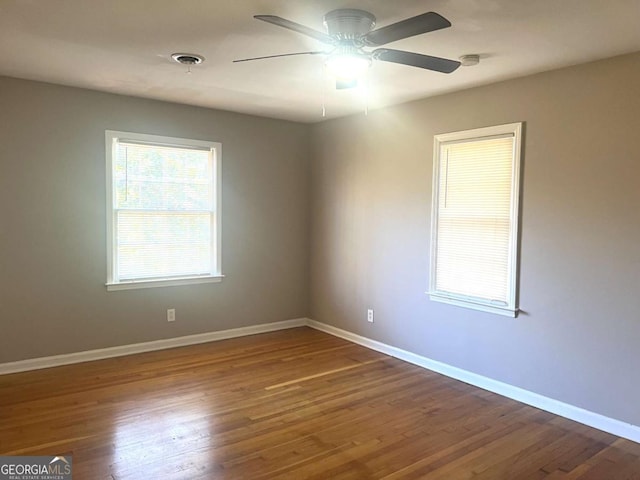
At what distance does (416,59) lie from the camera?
2471 millimetres

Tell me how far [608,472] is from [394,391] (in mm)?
1491

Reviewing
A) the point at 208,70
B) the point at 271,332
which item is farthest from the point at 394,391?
the point at 208,70

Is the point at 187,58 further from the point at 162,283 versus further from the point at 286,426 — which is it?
the point at 286,426

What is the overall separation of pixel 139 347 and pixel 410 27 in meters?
3.83

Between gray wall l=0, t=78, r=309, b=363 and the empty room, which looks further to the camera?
gray wall l=0, t=78, r=309, b=363

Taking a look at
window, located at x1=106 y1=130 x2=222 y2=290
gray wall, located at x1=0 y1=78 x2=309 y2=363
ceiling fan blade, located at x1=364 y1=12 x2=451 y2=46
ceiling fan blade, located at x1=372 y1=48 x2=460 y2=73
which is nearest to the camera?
ceiling fan blade, located at x1=364 y1=12 x2=451 y2=46

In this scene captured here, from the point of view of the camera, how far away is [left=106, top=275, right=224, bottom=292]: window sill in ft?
14.3

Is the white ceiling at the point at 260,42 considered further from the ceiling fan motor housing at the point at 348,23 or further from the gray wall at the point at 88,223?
the gray wall at the point at 88,223

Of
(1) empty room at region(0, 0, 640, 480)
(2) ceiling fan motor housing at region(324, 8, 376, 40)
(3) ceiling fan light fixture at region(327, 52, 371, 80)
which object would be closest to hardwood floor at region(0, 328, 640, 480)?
(1) empty room at region(0, 0, 640, 480)

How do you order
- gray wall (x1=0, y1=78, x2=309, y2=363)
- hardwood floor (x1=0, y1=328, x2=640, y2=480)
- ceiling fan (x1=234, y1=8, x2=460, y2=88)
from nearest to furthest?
1. ceiling fan (x1=234, y1=8, x2=460, y2=88)
2. hardwood floor (x1=0, y1=328, x2=640, y2=480)
3. gray wall (x1=0, y1=78, x2=309, y2=363)

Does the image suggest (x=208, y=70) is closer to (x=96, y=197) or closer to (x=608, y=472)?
(x=96, y=197)

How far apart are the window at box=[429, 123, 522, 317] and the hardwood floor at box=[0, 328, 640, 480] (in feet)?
2.60

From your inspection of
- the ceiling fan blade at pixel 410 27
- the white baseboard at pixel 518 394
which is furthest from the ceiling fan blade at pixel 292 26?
the white baseboard at pixel 518 394

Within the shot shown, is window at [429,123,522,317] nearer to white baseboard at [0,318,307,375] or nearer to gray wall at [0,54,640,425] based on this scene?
gray wall at [0,54,640,425]
